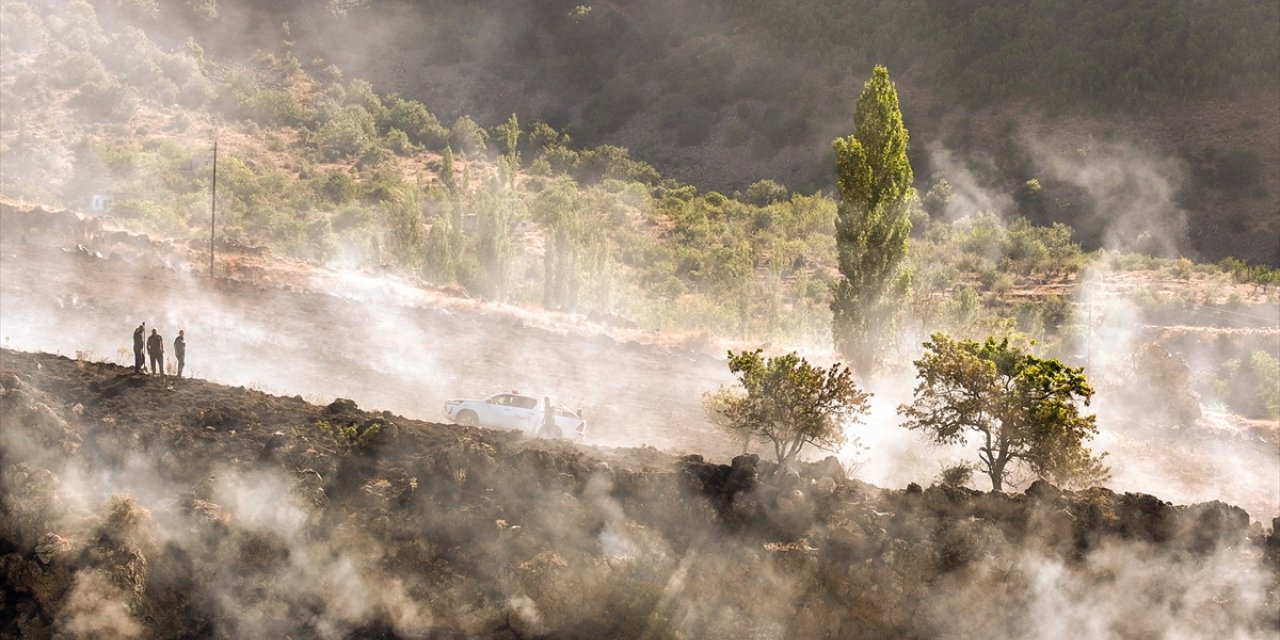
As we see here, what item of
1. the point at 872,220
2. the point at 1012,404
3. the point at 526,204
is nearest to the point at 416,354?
the point at 872,220

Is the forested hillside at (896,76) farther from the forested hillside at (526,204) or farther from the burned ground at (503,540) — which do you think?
the burned ground at (503,540)

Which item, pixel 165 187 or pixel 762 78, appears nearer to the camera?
pixel 165 187

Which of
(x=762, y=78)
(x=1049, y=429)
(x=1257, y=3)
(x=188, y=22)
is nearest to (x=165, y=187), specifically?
(x=188, y=22)

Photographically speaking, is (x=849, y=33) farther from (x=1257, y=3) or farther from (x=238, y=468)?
(x=238, y=468)

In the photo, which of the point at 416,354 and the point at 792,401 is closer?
the point at 792,401

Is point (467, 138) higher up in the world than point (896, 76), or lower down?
lower down

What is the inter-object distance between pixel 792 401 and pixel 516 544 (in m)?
6.70

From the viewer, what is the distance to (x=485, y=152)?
77.7 m

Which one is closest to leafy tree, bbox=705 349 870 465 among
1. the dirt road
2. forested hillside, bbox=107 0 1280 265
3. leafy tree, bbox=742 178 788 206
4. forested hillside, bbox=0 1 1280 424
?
the dirt road

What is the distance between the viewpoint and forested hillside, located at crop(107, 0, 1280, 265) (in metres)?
68.6

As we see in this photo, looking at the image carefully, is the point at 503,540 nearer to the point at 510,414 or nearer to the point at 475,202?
the point at 510,414

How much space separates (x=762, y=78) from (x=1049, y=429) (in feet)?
217

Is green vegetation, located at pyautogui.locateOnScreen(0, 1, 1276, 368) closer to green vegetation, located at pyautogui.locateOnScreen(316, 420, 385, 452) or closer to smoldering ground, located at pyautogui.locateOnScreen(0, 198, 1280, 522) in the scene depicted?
smoldering ground, located at pyautogui.locateOnScreen(0, 198, 1280, 522)

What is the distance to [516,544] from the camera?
58.7 feet
